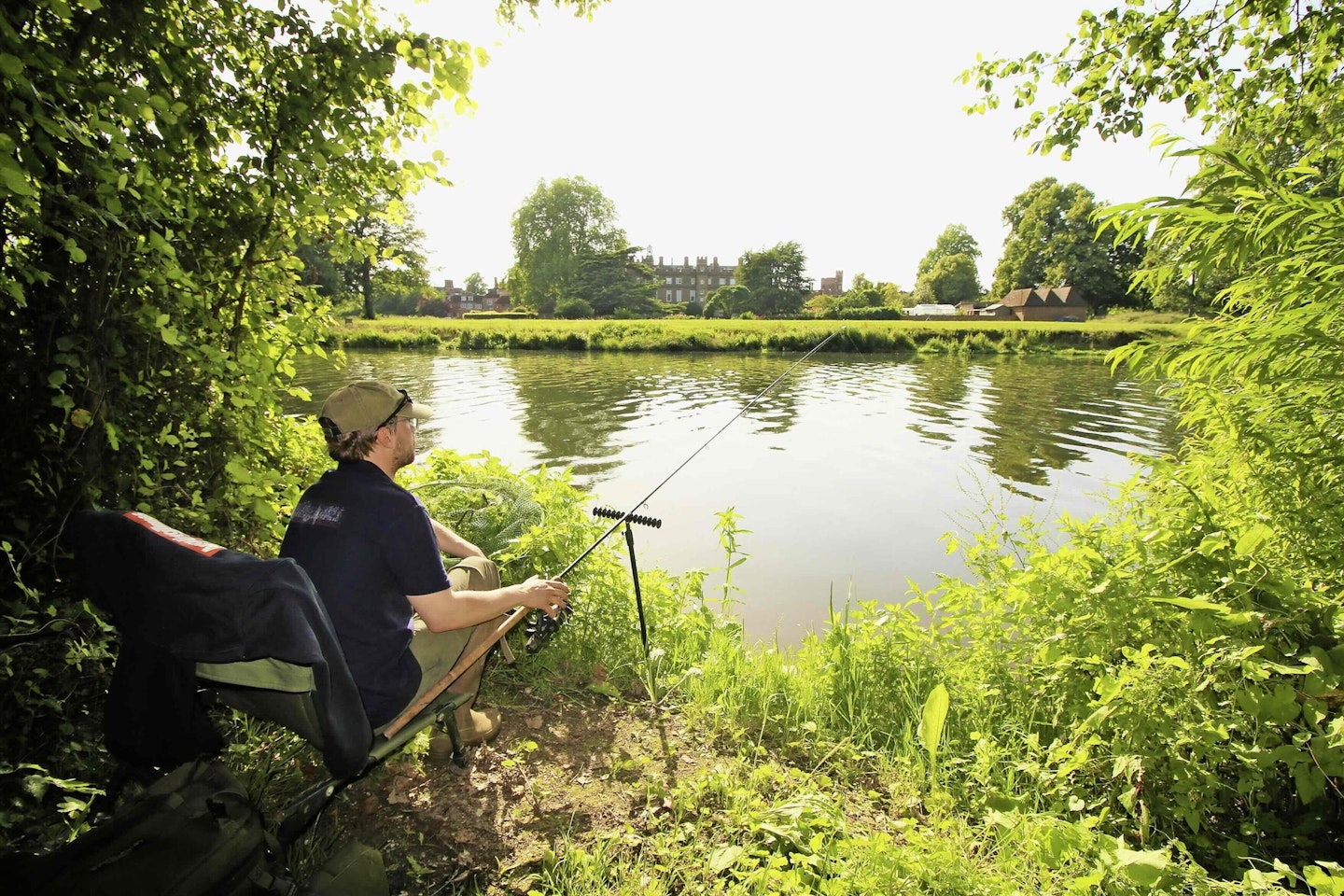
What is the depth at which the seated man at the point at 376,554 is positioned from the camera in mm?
2207

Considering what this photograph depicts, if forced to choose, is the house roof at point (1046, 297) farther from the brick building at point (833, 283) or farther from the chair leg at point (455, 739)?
the chair leg at point (455, 739)

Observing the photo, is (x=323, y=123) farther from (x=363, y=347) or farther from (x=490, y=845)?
(x=363, y=347)

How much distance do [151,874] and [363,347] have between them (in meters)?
42.7

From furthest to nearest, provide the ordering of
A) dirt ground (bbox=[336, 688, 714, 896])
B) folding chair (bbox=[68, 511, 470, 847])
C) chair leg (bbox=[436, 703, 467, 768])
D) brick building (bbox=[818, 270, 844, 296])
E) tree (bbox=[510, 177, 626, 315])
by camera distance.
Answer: brick building (bbox=[818, 270, 844, 296])
tree (bbox=[510, 177, 626, 315])
chair leg (bbox=[436, 703, 467, 768])
dirt ground (bbox=[336, 688, 714, 896])
folding chair (bbox=[68, 511, 470, 847])

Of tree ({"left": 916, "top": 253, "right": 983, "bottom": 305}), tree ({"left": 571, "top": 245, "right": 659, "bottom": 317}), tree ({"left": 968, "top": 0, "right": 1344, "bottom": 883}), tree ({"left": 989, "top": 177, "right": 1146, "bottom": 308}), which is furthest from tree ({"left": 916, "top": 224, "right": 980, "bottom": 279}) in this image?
tree ({"left": 968, "top": 0, "right": 1344, "bottom": 883})

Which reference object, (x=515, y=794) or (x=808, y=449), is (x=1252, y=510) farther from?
(x=808, y=449)

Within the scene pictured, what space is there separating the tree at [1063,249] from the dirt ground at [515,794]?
7890 centimetres

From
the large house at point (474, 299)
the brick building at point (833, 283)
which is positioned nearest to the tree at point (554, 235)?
the large house at point (474, 299)

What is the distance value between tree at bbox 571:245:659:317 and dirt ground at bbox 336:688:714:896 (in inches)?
2694

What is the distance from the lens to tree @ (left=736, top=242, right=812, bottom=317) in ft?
270

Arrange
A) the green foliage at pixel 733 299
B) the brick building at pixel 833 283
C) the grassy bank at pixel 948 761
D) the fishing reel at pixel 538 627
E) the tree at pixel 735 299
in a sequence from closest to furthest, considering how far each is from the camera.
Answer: the grassy bank at pixel 948 761, the fishing reel at pixel 538 627, the green foliage at pixel 733 299, the tree at pixel 735 299, the brick building at pixel 833 283

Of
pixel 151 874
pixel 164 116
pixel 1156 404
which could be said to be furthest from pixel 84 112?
pixel 1156 404

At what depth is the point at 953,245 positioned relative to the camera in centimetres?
9606

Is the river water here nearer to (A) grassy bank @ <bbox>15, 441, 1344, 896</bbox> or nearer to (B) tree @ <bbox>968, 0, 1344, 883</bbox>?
(B) tree @ <bbox>968, 0, 1344, 883</bbox>
